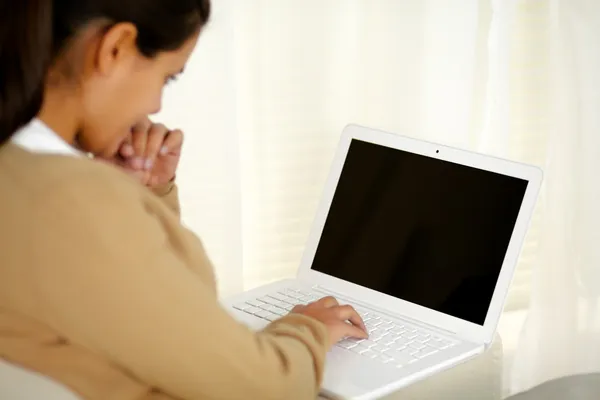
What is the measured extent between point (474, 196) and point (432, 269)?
4.7 inches

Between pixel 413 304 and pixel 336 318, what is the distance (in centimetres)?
18

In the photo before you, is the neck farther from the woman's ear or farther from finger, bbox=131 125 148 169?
finger, bbox=131 125 148 169

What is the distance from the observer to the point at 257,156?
155 cm

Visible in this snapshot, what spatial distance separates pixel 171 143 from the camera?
1.19 metres

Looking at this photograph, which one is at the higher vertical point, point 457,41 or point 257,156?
point 457,41

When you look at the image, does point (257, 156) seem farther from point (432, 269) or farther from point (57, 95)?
point (57, 95)

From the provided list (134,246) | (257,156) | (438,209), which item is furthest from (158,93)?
(257,156)

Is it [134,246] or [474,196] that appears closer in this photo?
[134,246]

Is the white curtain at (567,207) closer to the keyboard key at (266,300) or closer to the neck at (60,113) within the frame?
the keyboard key at (266,300)

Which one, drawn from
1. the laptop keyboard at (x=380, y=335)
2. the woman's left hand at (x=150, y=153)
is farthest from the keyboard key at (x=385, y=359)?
the woman's left hand at (x=150, y=153)

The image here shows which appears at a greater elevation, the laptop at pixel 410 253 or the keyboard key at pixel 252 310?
the laptop at pixel 410 253

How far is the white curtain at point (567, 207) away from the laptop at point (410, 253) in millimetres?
460

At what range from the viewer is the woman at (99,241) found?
71cm

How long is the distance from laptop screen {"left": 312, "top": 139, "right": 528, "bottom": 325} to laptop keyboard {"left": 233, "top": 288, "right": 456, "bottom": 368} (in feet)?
0.16
